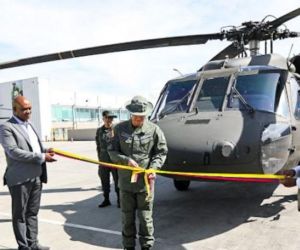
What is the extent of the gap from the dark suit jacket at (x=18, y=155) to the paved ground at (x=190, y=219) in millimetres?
1033

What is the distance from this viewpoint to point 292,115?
6.04 meters

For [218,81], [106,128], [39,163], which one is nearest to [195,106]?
[218,81]

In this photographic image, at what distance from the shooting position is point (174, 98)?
6.52 meters

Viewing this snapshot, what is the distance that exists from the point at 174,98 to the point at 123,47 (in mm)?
1511

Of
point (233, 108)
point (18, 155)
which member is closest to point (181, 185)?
point (233, 108)

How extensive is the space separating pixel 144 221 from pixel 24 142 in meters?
1.65

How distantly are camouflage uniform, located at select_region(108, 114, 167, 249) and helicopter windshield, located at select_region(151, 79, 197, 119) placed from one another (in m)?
1.82

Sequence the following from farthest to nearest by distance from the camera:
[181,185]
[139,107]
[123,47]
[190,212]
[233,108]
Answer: [181,185], [123,47], [190,212], [233,108], [139,107]

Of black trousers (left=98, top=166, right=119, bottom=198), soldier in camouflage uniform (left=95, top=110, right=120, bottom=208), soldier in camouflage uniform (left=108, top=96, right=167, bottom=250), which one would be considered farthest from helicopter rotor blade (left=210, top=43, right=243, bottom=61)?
soldier in camouflage uniform (left=108, top=96, right=167, bottom=250)

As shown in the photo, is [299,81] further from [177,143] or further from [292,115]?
[177,143]

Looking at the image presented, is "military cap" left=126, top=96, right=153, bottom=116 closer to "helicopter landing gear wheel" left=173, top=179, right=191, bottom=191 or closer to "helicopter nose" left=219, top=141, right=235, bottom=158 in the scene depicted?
"helicopter nose" left=219, top=141, right=235, bottom=158

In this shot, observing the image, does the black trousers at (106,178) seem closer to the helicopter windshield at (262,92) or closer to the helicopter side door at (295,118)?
the helicopter windshield at (262,92)

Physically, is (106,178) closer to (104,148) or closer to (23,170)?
(104,148)

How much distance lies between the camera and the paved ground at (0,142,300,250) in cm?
492
